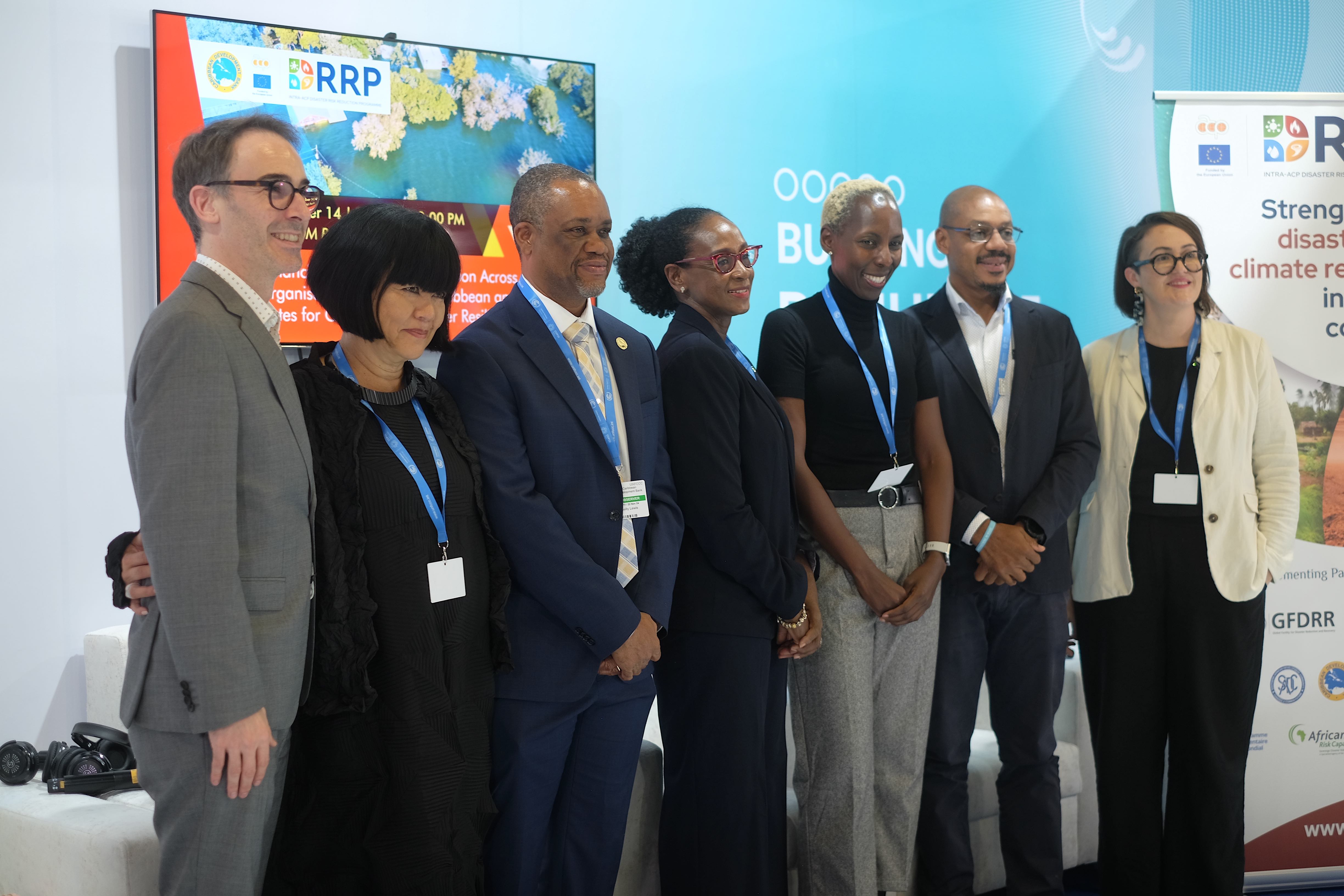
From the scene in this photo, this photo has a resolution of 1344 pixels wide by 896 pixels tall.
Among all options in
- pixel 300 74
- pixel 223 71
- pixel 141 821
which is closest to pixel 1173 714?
pixel 141 821

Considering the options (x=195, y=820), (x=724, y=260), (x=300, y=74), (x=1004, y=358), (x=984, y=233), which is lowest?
(x=195, y=820)

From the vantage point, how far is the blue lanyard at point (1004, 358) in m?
3.04

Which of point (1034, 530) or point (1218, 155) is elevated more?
point (1218, 155)

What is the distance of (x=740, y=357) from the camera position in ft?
8.93

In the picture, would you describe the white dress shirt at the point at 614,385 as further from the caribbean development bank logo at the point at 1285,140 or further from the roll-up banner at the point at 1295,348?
the caribbean development bank logo at the point at 1285,140

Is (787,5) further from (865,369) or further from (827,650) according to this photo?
(827,650)

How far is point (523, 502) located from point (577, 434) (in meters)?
0.21

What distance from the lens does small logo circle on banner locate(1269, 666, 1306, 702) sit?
11.9 feet

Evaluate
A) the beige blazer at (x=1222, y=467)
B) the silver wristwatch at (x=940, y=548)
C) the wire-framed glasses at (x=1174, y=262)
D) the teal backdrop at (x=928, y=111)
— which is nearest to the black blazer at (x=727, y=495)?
the silver wristwatch at (x=940, y=548)

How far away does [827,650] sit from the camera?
9.17ft

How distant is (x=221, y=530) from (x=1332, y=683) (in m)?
3.61

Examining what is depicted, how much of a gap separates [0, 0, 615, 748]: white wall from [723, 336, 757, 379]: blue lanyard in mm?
2094

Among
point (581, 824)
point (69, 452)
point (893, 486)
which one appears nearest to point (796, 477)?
point (893, 486)

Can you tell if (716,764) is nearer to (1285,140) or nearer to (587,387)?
(587,387)
